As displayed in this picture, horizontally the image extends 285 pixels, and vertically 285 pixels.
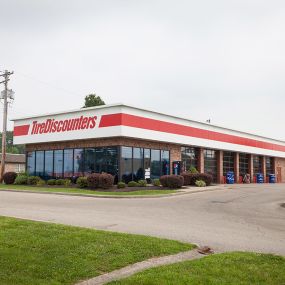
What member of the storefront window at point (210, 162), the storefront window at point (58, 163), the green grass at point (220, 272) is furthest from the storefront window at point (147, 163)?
the green grass at point (220, 272)

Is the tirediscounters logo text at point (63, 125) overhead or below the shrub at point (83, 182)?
overhead

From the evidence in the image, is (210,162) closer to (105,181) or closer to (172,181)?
(172,181)

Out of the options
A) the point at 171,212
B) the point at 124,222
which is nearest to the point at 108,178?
the point at 171,212

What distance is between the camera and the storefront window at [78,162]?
32438 mm

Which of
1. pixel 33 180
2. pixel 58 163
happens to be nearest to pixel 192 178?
pixel 58 163

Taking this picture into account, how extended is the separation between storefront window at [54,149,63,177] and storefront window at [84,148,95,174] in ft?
9.46

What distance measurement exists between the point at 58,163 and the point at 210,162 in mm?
14518

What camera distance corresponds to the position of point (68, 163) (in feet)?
110

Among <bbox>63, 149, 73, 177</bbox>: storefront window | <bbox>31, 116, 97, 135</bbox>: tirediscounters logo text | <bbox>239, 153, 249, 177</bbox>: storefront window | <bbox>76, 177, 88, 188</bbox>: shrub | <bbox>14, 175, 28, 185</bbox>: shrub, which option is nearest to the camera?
<bbox>76, 177, 88, 188</bbox>: shrub

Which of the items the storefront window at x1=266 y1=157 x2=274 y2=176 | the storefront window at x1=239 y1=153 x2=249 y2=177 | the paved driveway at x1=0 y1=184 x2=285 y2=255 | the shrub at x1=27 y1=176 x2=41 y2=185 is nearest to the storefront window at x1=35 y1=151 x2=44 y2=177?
the shrub at x1=27 y1=176 x2=41 y2=185

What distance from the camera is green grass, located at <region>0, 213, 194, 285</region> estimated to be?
662 centimetres

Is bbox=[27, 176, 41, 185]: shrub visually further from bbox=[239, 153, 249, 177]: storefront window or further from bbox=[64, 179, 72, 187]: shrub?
bbox=[239, 153, 249, 177]: storefront window

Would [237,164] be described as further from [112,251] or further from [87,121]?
[112,251]

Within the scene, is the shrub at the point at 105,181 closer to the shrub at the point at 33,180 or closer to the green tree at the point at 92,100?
the shrub at the point at 33,180
